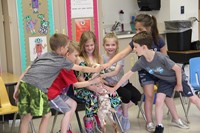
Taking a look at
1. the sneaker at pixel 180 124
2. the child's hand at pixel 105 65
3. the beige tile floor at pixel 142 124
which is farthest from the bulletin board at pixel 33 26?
the sneaker at pixel 180 124

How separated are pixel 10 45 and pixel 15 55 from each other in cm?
13

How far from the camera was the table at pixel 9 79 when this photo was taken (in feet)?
11.8

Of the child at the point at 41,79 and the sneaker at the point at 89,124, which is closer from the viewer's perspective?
the child at the point at 41,79

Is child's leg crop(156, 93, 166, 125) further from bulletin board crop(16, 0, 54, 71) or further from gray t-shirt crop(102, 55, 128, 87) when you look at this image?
bulletin board crop(16, 0, 54, 71)

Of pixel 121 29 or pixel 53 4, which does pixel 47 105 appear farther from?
pixel 121 29

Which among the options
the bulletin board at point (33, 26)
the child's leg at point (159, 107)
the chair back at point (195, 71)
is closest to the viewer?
the child's leg at point (159, 107)

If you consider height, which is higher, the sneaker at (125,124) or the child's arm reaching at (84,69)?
the child's arm reaching at (84,69)

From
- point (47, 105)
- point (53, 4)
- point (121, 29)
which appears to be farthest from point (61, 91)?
point (121, 29)

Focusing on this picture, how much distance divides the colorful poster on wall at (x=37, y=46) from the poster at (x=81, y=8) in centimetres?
51

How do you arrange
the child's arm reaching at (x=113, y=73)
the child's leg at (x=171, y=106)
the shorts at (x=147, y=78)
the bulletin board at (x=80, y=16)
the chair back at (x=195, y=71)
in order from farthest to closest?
the bulletin board at (x=80, y=16) < the chair back at (x=195, y=71) < the child's leg at (x=171, y=106) < the shorts at (x=147, y=78) < the child's arm reaching at (x=113, y=73)

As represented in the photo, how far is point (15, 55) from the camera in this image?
432cm

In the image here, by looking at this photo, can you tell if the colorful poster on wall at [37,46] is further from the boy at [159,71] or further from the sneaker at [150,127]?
the sneaker at [150,127]

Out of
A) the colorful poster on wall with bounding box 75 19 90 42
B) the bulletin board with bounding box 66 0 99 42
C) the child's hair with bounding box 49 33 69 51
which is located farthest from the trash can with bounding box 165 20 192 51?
the child's hair with bounding box 49 33 69 51

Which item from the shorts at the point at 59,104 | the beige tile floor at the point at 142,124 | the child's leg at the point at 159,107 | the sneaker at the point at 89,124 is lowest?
the beige tile floor at the point at 142,124
